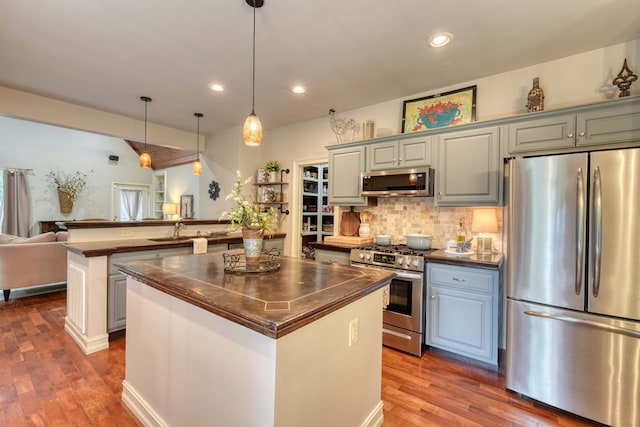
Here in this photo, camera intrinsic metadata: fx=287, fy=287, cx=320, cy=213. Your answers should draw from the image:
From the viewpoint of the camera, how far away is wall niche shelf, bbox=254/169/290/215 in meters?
4.88

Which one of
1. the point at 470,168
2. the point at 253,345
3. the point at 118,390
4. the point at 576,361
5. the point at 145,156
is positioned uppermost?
the point at 145,156

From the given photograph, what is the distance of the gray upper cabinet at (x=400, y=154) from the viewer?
3088mm

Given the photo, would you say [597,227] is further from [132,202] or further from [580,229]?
[132,202]

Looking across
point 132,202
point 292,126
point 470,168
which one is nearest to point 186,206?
point 132,202

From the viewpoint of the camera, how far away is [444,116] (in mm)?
3229

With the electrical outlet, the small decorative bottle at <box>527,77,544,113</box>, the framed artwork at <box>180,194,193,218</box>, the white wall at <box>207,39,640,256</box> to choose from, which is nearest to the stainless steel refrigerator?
the small decorative bottle at <box>527,77,544,113</box>

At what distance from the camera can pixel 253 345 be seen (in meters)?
1.18

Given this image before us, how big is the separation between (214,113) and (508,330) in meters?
4.44

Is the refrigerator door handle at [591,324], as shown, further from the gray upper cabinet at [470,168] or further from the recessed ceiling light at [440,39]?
the recessed ceiling light at [440,39]

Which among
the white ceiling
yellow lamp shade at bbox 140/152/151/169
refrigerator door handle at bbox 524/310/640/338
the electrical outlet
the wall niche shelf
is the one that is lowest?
refrigerator door handle at bbox 524/310/640/338

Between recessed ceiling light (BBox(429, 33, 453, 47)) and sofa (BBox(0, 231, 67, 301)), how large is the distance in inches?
201

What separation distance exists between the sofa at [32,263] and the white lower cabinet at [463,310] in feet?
15.8

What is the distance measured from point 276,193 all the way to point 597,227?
4.08 m

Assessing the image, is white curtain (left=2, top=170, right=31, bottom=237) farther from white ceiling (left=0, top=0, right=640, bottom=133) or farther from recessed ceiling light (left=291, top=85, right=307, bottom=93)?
recessed ceiling light (left=291, top=85, right=307, bottom=93)
